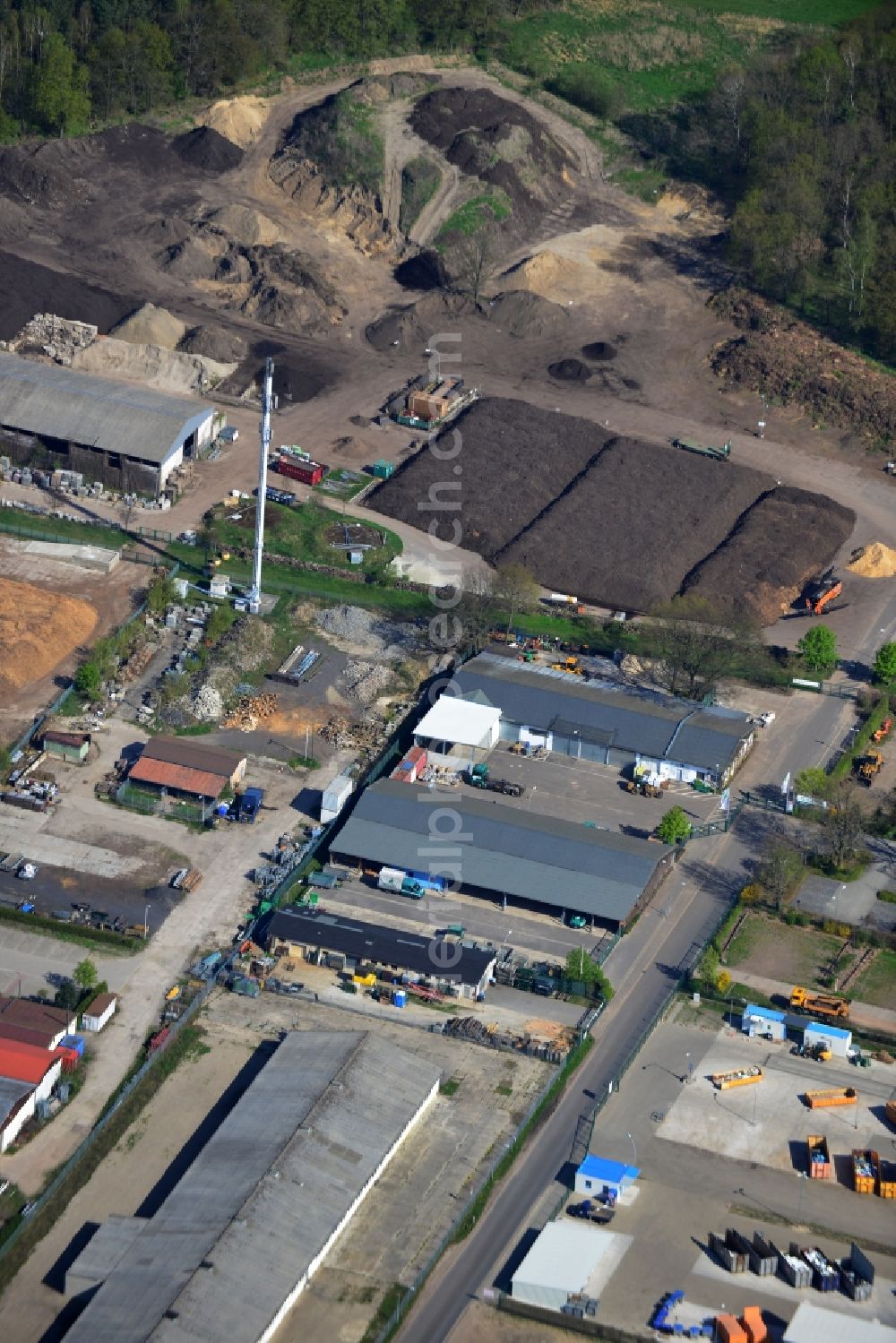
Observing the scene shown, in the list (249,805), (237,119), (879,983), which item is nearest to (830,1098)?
(879,983)

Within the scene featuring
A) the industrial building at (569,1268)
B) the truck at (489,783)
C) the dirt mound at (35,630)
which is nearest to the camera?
the industrial building at (569,1268)

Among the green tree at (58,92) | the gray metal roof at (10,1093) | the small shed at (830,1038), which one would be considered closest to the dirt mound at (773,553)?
the small shed at (830,1038)

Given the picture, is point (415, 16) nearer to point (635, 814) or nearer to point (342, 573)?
point (342, 573)

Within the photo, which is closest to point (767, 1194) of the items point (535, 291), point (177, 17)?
point (535, 291)

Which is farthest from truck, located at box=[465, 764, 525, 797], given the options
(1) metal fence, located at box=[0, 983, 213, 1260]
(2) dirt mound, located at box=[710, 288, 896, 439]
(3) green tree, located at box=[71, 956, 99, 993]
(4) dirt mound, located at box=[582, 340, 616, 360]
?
(4) dirt mound, located at box=[582, 340, 616, 360]

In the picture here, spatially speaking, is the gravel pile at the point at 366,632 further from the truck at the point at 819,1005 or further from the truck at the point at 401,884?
the truck at the point at 819,1005

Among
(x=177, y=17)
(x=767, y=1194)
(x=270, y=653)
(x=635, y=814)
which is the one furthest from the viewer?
(x=177, y=17)
